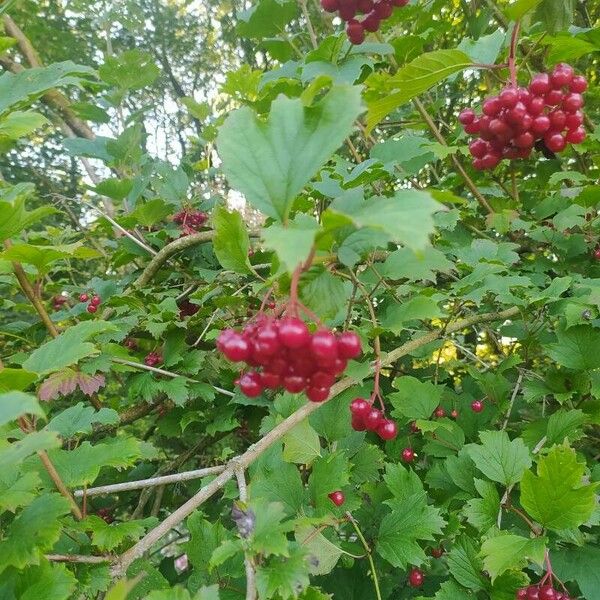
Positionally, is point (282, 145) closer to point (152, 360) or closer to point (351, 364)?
point (351, 364)

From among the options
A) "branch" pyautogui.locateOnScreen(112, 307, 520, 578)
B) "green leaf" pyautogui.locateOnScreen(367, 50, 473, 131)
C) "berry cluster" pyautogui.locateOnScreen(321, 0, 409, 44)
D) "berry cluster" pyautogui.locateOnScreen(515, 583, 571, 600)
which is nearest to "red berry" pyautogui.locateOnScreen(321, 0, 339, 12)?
"berry cluster" pyautogui.locateOnScreen(321, 0, 409, 44)

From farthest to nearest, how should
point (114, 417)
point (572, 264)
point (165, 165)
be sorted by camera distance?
point (165, 165) < point (572, 264) < point (114, 417)

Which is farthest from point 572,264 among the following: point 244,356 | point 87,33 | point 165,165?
point 87,33

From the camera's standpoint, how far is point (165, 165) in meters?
2.71

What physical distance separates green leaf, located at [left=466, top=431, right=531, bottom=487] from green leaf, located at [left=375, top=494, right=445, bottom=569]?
0.61ft

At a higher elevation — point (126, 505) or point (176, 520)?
point (176, 520)

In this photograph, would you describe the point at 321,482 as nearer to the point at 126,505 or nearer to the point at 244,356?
the point at 244,356

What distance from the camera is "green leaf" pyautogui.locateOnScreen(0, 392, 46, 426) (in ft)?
2.16

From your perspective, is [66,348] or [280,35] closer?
[66,348]

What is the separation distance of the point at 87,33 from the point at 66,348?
6.25 metres

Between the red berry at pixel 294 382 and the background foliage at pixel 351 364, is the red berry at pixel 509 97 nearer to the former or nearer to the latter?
the background foliage at pixel 351 364

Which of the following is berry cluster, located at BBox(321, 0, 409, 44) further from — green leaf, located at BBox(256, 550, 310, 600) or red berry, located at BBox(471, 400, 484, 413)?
green leaf, located at BBox(256, 550, 310, 600)

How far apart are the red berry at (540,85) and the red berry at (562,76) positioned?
0.03 m

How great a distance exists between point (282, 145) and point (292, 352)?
1.15 ft
